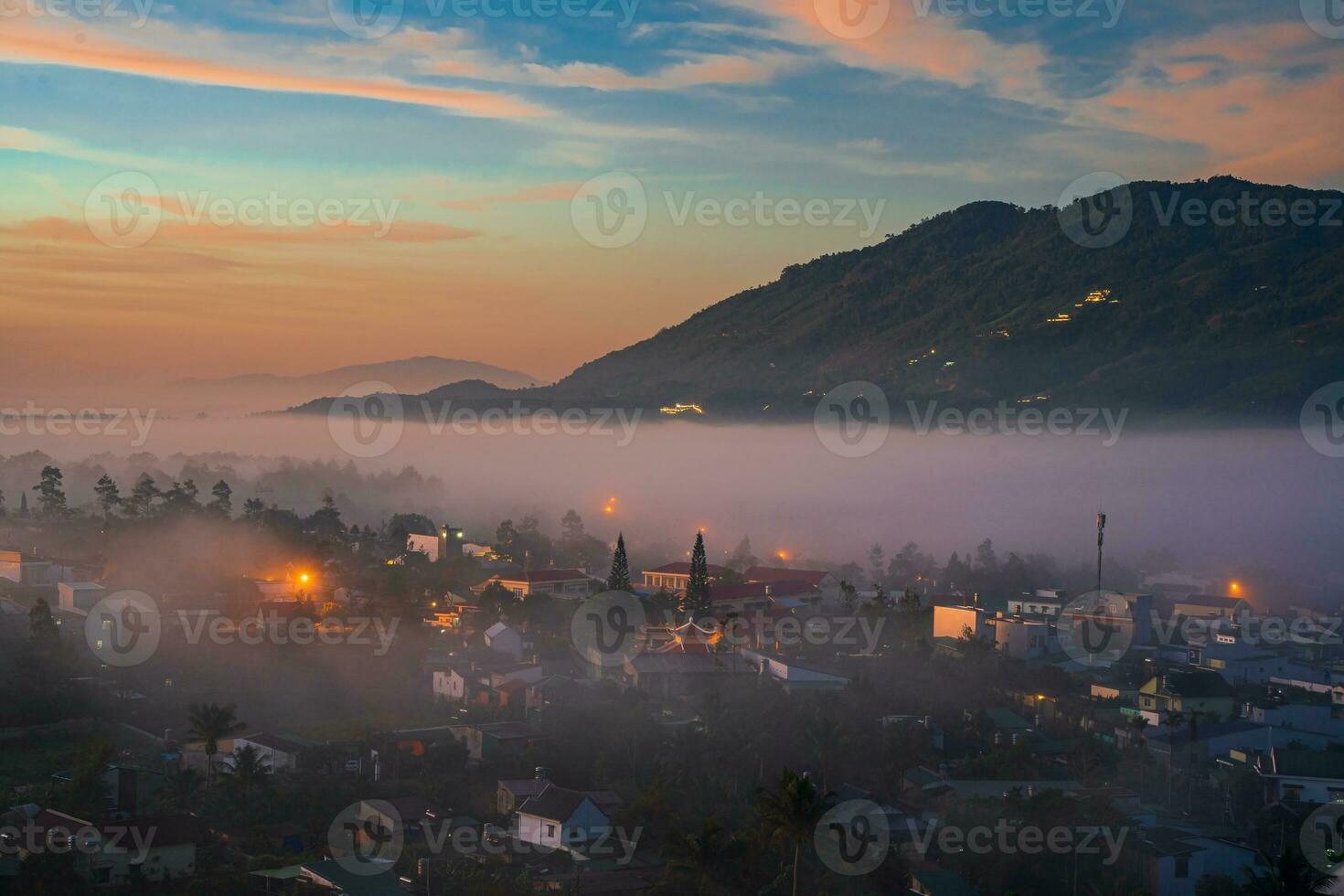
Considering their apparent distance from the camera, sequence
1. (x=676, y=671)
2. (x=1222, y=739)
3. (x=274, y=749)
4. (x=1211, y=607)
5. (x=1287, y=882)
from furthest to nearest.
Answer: (x=1211, y=607), (x=676, y=671), (x=1222, y=739), (x=274, y=749), (x=1287, y=882)

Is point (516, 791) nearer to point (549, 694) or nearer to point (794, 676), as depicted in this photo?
point (549, 694)

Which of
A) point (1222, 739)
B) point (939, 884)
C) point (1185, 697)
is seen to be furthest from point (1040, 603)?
point (939, 884)

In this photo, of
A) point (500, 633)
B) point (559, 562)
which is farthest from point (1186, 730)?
point (559, 562)

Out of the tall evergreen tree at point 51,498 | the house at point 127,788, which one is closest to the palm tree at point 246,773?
the house at point 127,788

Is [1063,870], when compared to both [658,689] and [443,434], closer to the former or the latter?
[658,689]

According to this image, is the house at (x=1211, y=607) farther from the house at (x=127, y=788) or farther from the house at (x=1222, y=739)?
the house at (x=127, y=788)

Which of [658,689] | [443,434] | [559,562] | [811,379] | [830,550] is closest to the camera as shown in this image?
[658,689]
